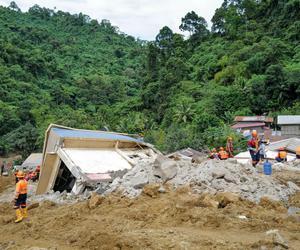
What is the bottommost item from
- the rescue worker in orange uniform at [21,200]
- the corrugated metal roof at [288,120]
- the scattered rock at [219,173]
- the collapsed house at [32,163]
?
the collapsed house at [32,163]

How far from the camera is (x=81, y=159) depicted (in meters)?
10.4

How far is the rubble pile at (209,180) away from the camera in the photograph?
7105 millimetres

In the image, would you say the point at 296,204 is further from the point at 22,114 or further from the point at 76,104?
the point at 76,104

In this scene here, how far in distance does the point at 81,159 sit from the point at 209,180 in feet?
14.8

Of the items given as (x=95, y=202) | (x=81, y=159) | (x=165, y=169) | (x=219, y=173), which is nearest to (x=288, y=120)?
(x=81, y=159)

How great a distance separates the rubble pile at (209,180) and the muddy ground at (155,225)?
0.33m

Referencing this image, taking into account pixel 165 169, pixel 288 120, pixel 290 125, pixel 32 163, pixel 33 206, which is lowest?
pixel 32 163

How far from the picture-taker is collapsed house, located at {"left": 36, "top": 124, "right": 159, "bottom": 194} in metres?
9.59

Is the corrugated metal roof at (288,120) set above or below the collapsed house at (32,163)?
above

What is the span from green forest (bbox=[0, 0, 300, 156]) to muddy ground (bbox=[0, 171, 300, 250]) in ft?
75.2

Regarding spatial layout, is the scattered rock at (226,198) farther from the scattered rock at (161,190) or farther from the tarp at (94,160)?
the tarp at (94,160)

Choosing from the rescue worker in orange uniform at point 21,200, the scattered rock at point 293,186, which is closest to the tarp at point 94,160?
the rescue worker in orange uniform at point 21,200

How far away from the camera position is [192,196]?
22.5 feet

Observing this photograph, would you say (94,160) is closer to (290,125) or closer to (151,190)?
(151,190)
